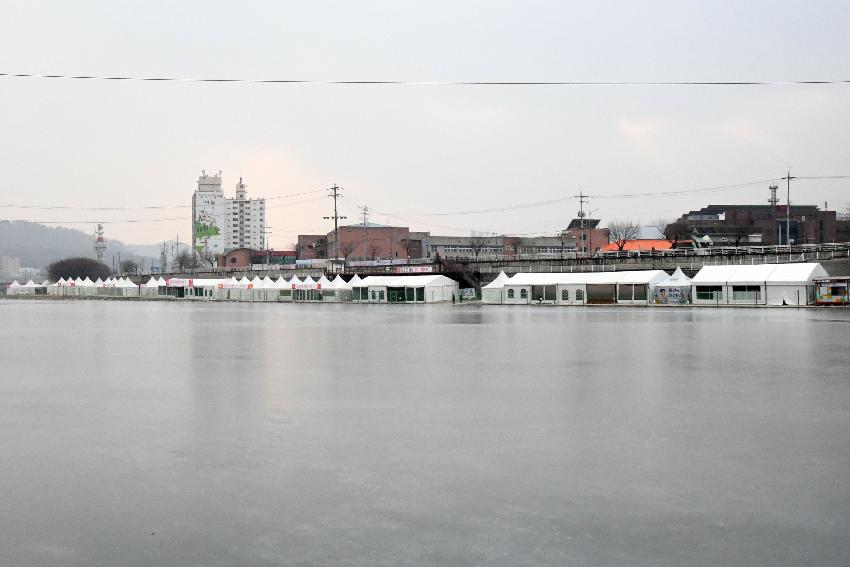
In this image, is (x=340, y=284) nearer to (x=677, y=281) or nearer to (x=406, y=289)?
(x=406, y=289)

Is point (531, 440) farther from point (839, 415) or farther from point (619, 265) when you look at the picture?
point (619, 265)

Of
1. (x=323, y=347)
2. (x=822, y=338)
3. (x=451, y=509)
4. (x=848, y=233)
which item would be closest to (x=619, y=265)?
(x=822, y=338)

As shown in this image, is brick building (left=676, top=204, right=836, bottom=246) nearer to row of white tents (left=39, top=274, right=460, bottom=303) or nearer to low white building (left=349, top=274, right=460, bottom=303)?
low white building (left=349, top=274, right=460, bottom=303)

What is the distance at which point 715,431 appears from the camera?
895 cm

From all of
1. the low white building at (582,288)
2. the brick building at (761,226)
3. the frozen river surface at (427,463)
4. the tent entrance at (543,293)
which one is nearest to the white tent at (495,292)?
the low white building at (582,288)

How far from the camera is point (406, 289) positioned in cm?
6594

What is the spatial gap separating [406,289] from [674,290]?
2467 cm

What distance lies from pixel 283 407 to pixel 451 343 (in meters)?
11.5

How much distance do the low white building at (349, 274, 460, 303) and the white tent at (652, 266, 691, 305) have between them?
20421 mm

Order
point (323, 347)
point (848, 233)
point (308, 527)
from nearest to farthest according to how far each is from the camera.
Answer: point (308, 527) < point (323, 347) < point (848, 233)

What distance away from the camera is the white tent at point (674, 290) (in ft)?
171

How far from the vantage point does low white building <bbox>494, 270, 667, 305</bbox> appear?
177ft

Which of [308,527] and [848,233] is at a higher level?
[848,233]

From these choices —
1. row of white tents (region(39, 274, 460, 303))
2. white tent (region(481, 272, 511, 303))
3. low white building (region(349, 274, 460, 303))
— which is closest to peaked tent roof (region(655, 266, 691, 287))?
white tent (region(481, 272, 511, 303))
